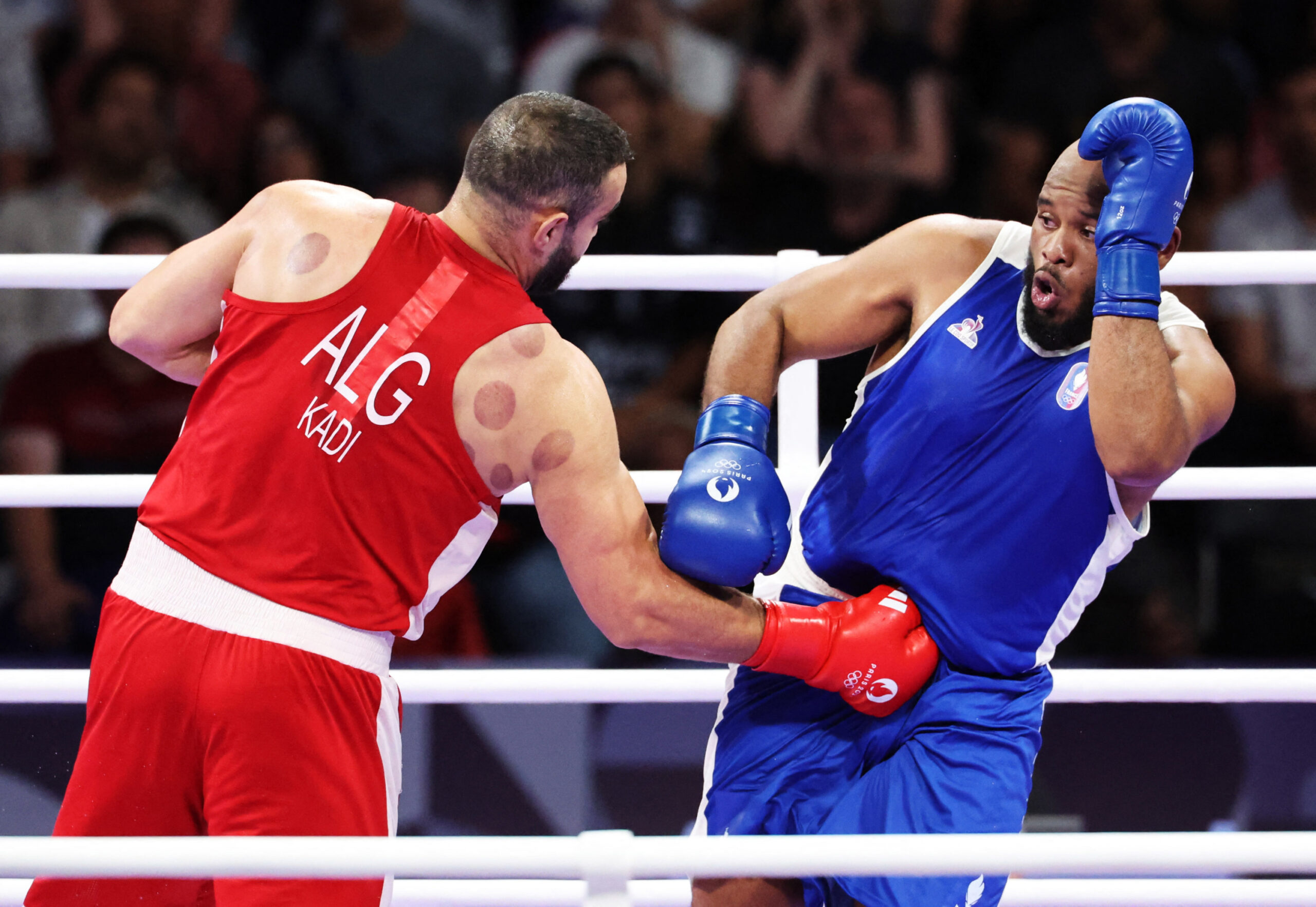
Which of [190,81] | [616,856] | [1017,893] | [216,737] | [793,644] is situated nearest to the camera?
[616,856]

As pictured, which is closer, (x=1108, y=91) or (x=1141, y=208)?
(x=1141, y=208)

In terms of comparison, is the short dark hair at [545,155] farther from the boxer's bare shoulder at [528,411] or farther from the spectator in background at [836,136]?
the spectator in background at [836,136]

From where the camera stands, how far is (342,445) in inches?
68.3

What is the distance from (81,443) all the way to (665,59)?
2186mm

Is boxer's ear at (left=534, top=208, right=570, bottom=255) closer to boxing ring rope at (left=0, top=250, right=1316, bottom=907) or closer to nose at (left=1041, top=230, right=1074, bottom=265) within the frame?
boxing ring rope at (left=0, top=250, right=1316, bottom=907)

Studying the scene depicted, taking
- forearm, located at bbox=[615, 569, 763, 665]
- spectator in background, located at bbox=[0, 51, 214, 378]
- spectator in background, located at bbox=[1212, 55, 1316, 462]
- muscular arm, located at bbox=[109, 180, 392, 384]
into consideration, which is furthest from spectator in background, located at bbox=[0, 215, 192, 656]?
spectator in background, located at bbox=[1212, 55, 1316, 462]

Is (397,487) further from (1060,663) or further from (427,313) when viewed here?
(1060,663)

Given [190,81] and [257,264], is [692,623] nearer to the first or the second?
[257,264]

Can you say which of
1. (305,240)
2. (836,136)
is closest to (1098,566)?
(305,240)

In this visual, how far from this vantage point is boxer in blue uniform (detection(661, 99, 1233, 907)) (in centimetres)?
181

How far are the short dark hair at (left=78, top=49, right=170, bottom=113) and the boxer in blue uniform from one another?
2958mm

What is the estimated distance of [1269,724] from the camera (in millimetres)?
3033

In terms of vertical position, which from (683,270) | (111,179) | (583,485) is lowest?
(583,485)

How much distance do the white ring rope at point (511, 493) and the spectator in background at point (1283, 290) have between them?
5.77 feet
